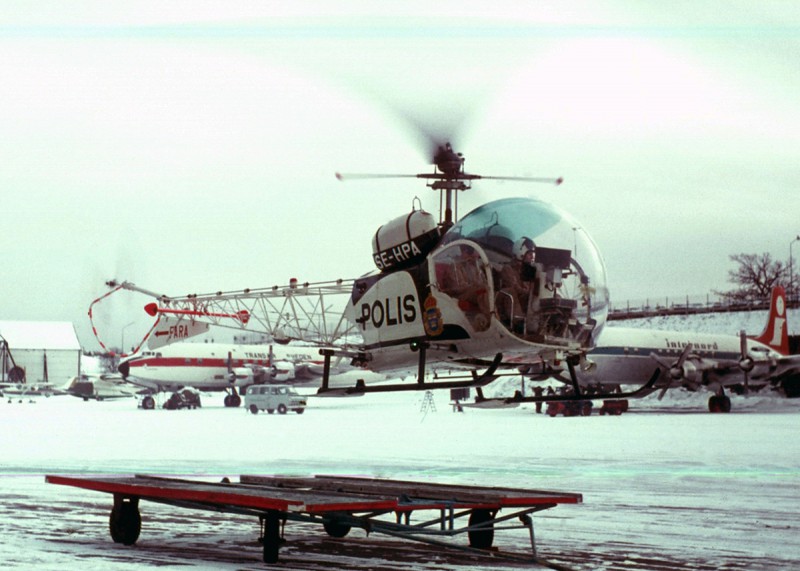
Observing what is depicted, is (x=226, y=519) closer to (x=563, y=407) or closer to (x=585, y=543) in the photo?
(x=585, y=543)

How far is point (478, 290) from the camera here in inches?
408

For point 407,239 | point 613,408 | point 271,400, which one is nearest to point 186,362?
point 271,400

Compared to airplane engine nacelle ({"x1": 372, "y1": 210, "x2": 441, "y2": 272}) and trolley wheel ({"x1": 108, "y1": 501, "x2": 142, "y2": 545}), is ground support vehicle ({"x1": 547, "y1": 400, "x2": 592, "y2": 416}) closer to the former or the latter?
airplane engine nacelle ({"x1": 372, "y1": 210, "x2": 441, "y2": 272})

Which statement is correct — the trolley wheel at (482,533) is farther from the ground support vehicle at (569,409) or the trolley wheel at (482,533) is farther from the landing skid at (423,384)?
the ground support vehicle at (569,409)

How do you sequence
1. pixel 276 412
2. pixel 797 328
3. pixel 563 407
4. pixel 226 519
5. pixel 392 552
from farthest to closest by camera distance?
1. pixel 797 328
2. pixel 276 412
3. pixel 563 407
4. pixel 226 519
5. pixel 392 552

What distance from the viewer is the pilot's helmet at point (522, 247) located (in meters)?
10.1

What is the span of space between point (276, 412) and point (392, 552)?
4620cm

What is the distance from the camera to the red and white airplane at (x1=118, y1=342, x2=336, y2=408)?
6197 centimetres

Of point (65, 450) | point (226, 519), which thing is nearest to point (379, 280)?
point (226, 519)

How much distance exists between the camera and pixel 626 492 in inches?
545

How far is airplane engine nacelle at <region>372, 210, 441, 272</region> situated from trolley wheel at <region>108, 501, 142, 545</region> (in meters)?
4.18

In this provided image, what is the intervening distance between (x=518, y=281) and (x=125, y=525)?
4898 mm

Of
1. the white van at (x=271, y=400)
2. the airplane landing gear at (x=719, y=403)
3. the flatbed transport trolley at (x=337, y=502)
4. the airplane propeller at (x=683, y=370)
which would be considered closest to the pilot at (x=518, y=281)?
the flatbed transport trolley at (x=337, y=502)

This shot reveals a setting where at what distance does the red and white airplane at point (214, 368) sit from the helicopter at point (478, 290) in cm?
4964
